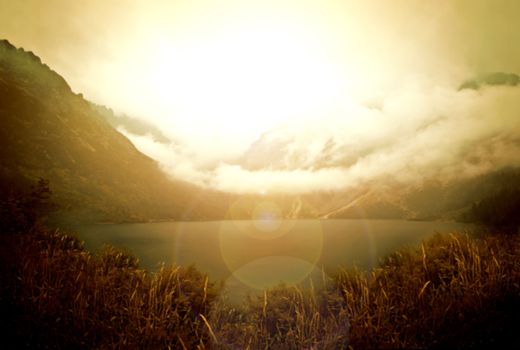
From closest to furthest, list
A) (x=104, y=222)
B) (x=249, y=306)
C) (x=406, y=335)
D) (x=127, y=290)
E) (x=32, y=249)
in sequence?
1. (x=406, y=335)
2. (x=127, y=290)
3. (x=32, y=249)
4. (x=249, y=306)
5. (x=104, y=222)

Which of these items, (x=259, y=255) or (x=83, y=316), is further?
(x=259, y=255)

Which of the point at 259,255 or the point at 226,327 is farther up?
the point at 226,327

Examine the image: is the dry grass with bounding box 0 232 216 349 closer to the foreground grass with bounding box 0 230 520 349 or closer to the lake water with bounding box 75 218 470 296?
the foreground grass with bounding box 0 230 520 349

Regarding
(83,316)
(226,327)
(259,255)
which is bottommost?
(259,255)

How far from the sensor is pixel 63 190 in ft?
647

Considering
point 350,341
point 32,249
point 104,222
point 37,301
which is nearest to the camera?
point 350,341

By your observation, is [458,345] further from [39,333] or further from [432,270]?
[39,333]

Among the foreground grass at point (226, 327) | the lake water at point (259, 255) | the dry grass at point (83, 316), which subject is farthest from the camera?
the lake water at point (259, 255)

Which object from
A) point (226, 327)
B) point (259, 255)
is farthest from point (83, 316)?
point (259, 255)

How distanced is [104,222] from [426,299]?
221m

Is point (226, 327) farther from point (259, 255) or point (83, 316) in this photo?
point (259, 255)

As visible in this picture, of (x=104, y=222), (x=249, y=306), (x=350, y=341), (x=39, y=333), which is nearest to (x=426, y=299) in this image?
(x=350, y=341)

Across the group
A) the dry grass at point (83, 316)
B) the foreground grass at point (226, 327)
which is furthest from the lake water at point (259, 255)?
the foreground grass at point (226, 327)

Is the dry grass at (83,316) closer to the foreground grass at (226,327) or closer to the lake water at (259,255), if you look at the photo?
the foreground grass at (226,327)
